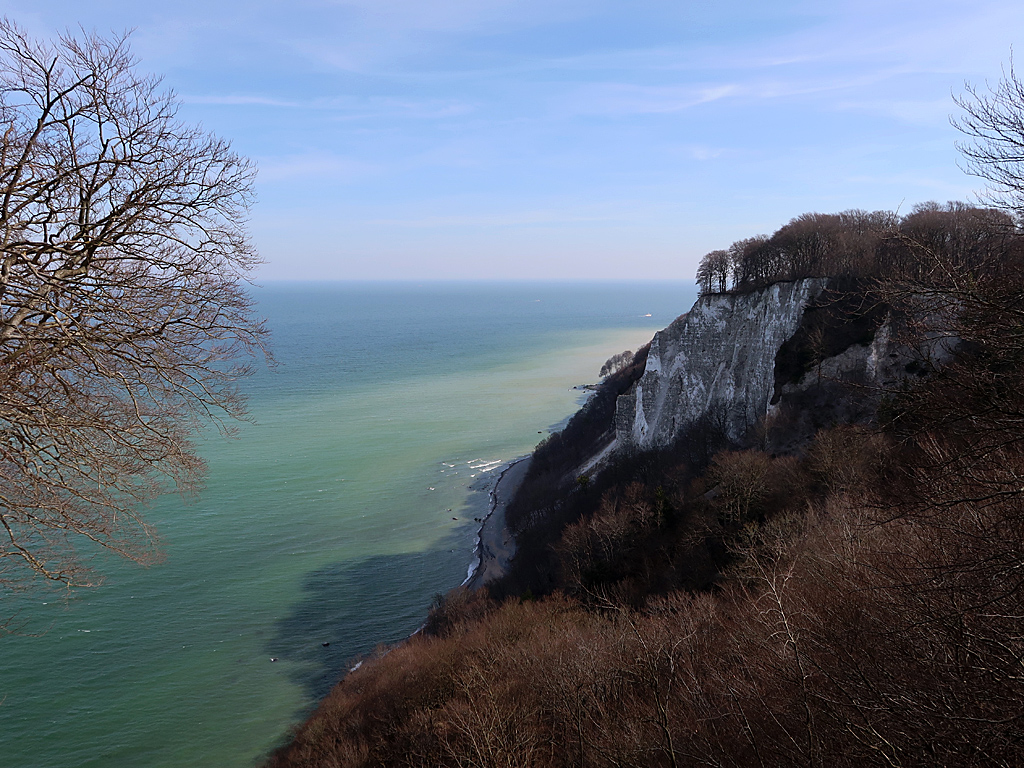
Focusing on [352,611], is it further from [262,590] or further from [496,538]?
[496,538]

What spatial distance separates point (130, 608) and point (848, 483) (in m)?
30.0

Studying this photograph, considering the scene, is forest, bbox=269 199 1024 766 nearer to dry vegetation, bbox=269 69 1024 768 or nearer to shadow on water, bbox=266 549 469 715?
dry vegetation, bbox=269 69 1024 768

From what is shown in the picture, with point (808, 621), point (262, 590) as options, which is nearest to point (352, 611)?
point (262, 590)

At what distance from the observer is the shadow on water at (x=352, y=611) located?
2552cm

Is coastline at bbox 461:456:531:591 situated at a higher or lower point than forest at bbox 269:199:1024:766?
lower

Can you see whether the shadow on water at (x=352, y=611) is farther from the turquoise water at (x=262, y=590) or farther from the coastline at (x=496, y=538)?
the coastline at (x=496, y=538)

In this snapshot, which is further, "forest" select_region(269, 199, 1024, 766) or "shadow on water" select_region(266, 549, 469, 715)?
"shadow on water" select_region(266, 549, 469, 715)

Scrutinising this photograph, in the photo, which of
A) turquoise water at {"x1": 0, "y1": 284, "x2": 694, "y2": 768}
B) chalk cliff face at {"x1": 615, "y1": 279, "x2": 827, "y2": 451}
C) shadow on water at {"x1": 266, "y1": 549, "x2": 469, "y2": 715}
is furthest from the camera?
chalk cliff face at {"x1": 615, "y1": 279, "x2": 827, "y2": 451}

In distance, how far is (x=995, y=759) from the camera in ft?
15.5

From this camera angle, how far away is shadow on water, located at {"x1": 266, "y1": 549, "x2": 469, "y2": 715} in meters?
25.5

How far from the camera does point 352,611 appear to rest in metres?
29.6

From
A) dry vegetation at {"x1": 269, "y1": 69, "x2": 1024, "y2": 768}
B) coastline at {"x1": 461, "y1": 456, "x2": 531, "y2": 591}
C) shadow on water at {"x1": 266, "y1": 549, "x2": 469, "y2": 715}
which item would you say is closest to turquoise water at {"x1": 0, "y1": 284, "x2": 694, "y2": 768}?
shadow on water at {"x1": 266, "y1": 549, "x2": 469, "y2": 715}

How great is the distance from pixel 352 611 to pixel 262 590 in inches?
197

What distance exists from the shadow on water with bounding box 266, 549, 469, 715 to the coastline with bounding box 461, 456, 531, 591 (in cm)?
116
